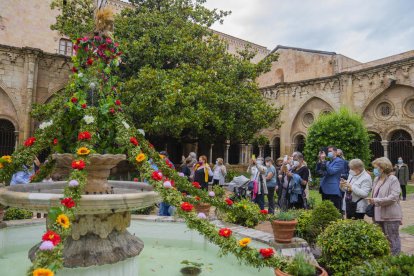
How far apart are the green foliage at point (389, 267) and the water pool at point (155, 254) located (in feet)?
4.51

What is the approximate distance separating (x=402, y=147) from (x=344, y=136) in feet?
16.9

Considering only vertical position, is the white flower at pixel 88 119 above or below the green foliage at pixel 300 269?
above

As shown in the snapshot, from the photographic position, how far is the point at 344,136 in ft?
56.4

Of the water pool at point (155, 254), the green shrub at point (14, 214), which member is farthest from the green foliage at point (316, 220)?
the green shrub at point (14, 214)

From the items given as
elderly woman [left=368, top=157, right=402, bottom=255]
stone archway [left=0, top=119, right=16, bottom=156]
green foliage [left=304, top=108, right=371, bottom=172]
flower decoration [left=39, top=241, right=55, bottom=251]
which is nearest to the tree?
green foliage [left=304, top=108, right=371, bottom=172]

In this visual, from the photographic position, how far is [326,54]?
1016 inches

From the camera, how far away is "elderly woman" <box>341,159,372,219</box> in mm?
5820

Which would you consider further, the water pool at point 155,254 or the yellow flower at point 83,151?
the water pool at point 155,254

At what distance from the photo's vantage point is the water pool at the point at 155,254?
14.6ft

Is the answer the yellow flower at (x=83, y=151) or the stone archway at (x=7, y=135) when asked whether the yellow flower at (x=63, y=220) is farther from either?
the stone archway at (x=7, y=135)

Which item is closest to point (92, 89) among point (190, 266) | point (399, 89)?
point (190, 266)

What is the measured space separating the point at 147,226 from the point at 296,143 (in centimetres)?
2044

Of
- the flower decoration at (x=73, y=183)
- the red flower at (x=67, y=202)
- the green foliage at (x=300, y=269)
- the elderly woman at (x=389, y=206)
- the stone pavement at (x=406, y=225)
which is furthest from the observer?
the stone pavement at (x=406, y=225)

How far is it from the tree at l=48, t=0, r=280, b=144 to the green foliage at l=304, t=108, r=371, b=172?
2.98 metres
